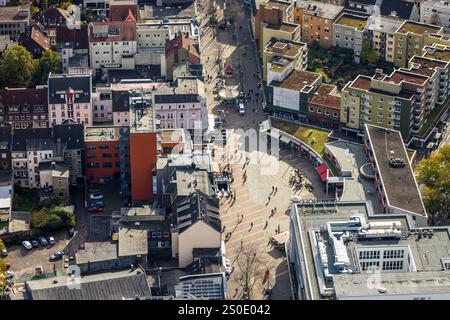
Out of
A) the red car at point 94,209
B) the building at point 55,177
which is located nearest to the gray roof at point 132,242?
the red car at point 94,209

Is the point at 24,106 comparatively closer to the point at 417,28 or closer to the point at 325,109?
the point at 325,109

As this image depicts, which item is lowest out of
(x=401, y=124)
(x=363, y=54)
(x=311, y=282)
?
(x=311, y=282)

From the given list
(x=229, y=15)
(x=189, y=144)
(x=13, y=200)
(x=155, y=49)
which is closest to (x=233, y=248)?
(x=189, y=144)

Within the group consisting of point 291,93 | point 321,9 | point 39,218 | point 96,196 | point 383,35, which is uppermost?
point 321,9

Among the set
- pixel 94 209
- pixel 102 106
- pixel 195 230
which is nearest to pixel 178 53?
pixel 102 106

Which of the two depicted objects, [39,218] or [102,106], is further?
[102,106]

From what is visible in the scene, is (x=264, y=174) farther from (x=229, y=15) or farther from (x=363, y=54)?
(x=229, y=15)

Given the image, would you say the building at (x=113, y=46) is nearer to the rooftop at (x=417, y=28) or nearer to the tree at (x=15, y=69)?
the tree at (x=15, y=69)
